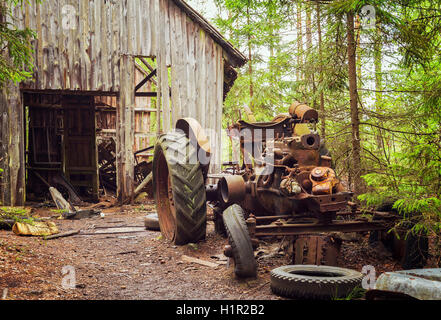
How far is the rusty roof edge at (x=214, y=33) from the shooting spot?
1181 cm

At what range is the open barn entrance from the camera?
1408cm

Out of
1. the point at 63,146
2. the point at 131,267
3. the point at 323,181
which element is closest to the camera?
the point at 323,181

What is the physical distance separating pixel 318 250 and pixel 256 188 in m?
1.48

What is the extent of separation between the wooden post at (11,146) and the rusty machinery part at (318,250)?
874cm

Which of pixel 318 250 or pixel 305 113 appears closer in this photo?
pixel 318 250

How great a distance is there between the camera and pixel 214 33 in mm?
12000

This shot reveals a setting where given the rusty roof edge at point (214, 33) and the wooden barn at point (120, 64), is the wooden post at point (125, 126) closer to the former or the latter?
the wooden barn at point (120, 64)

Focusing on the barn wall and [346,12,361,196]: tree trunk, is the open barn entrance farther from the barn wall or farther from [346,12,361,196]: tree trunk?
[346,12,361,196]: tree trunk

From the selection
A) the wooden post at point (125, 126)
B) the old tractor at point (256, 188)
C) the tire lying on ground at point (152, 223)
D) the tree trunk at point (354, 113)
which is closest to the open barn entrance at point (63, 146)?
the wooden post at point (125, 126)

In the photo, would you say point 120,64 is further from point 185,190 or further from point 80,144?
point 185,190

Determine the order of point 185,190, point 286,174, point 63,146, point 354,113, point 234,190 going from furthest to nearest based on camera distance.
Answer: point 63,146, point 354,113, point 185,190, point 234,190, point 286,174

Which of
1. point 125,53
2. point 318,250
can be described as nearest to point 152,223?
point 318,250

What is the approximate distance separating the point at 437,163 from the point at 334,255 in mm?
1449
